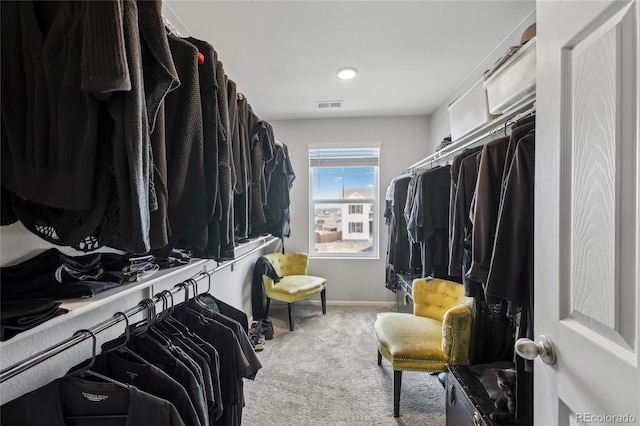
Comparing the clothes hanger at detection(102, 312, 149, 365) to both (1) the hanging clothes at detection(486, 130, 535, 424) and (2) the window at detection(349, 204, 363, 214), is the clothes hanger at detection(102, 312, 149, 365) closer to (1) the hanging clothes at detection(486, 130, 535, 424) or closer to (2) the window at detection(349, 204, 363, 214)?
(1) the hanging clothes at detection(486, 130, 535, 424)

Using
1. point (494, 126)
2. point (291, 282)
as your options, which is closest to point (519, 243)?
point (494, 126)

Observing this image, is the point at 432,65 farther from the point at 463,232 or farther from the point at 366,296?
the point at 366,296

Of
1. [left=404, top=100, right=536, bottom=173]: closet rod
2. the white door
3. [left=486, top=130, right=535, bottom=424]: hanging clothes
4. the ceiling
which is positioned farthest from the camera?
the ceiling

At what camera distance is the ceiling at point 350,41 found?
5.64 ft

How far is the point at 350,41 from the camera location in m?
2.04

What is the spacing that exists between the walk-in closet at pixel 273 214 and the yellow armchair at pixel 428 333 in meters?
0.01

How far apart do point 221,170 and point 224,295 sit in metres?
1.88

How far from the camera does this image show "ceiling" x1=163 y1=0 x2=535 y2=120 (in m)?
1.72

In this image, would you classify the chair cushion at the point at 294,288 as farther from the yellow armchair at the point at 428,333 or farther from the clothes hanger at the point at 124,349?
the clothes hanger at the point at 124,349

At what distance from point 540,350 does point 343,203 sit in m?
3.22

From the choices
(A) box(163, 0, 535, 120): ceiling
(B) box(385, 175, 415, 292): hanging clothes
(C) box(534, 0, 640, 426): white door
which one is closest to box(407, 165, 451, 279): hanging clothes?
(B) box(385, 175, 415, 292): hanging clothes

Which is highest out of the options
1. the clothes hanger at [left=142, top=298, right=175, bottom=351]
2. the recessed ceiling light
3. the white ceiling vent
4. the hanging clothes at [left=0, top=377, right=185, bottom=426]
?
the white ceiling vent

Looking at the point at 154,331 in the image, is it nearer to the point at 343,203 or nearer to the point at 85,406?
the point at 85,406

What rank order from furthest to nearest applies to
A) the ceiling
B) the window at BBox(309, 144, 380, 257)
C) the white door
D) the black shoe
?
the window at BBox(309, 144, 380, 257) < the black shoe < the ceiling < the white door
